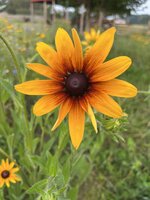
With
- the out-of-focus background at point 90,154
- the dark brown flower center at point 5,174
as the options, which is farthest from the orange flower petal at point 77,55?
the dark brown flower center at point 5,174

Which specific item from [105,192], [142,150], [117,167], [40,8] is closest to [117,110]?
[105,192]

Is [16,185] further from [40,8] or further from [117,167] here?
[40,8]

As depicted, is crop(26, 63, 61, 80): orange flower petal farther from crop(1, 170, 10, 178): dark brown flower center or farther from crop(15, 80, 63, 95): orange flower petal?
crop(1, 170, 10, 178): dark brown flower center

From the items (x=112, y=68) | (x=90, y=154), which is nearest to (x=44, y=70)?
(x=112, y=68)

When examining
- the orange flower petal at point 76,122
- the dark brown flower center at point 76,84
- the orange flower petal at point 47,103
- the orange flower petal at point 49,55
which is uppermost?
the orange flower petal at point 49,55

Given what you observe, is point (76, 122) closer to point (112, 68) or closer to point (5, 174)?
point (112, 68)

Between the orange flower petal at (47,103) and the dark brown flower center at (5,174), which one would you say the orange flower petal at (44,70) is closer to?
the orange flower petal at (47,103)

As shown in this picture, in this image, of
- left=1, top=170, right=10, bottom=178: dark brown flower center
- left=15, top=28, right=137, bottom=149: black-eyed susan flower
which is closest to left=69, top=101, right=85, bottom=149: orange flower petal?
left=15, top=28, right=137, bottom=149: black-eyed susan flower
